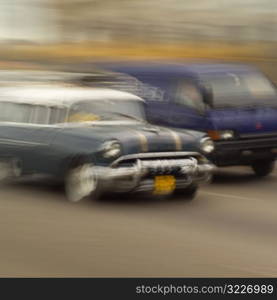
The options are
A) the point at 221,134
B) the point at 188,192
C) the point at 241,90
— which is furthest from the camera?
the point at 241,90

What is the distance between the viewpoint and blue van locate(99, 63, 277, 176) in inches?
452

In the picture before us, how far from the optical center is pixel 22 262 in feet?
22.5

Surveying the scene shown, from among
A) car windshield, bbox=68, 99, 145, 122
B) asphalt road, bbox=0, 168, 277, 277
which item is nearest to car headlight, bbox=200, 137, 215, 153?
asphalt road, bbox=0, 168, 277, 277

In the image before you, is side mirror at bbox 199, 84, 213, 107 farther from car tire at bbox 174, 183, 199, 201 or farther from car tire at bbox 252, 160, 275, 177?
car tire at bbox 174, 183, 199, 201

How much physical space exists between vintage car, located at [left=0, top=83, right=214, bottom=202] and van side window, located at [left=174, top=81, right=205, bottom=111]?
1132 mm

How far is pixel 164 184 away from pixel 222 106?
2530 millimetres

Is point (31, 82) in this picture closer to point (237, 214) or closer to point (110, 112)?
point (110, 112)

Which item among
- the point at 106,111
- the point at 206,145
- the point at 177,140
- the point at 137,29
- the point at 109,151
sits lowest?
the point at 109,151

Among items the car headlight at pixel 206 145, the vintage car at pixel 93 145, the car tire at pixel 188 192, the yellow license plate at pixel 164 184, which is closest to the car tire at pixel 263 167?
the car headlight at pixel 206 145

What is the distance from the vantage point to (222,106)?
1166 cm

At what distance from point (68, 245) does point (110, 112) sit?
3140mm

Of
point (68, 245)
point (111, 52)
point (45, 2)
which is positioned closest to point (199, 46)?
point (111, 52)

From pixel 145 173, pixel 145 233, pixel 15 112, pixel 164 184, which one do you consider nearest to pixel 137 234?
pixel 145 233

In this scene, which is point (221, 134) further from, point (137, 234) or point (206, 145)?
point (137, 234)
